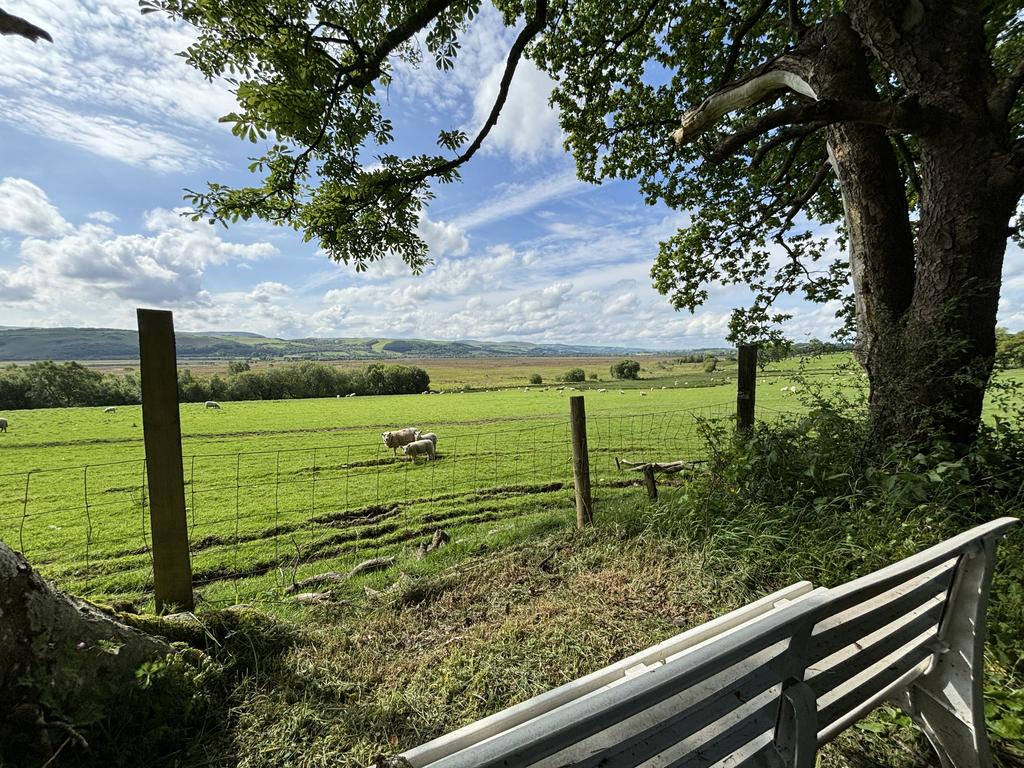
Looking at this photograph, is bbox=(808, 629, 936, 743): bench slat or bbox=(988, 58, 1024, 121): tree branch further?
bbox=(988, 58, 1024, 121): tree branch

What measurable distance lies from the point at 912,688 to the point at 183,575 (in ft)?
13.9

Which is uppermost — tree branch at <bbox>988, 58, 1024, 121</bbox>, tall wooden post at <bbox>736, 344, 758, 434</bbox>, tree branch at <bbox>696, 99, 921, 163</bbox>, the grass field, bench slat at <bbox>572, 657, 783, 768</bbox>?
tree branch at <bbox>988, 58, 1024, 121</bbox>

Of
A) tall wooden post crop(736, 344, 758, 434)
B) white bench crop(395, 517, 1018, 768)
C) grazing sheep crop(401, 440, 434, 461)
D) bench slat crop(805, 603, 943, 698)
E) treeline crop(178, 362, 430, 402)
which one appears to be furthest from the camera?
treeline crop(178, 362, 430, 402)

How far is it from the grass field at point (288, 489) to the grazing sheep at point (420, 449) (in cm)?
54

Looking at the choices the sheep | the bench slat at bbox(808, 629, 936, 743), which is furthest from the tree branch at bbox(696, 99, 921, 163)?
the sheep

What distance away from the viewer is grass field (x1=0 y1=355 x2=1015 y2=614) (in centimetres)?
798

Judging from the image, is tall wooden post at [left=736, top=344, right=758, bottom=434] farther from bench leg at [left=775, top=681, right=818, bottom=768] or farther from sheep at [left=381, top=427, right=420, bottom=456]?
sheep at [left=381, top=427, right=420, bottom=456]

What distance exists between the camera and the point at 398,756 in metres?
1.24

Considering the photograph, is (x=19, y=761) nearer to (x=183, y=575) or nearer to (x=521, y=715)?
(x=183, y=575)

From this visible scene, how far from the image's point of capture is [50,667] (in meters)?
1.71

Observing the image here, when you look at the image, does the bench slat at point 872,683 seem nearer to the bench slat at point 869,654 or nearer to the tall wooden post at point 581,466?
the bench slat at point 869,654

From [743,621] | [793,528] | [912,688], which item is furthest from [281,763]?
[793,528]

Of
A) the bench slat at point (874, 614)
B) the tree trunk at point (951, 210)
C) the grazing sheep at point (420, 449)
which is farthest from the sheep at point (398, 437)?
the bench slat at point (874, 614)

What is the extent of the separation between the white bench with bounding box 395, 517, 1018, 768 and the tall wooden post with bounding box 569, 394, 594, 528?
295 centimetres
